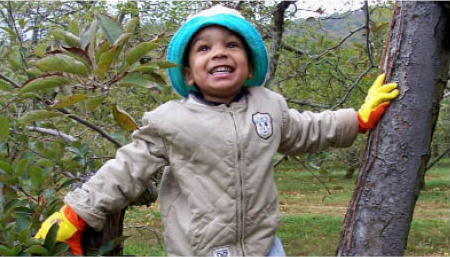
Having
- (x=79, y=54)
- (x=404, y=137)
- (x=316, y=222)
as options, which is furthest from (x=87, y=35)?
(x=316, y=222)

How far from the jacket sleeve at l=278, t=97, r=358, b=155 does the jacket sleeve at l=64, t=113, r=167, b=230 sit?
477mm

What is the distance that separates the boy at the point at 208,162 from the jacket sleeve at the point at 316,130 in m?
0.06

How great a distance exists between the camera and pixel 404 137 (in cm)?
154

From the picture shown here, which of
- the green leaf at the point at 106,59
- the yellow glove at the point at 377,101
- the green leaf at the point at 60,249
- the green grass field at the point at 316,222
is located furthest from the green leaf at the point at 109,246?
the green grass field at the point at 316,222

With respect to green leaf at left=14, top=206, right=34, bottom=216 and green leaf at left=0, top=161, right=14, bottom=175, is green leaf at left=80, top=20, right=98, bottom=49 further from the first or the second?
green leaf at left=14, top=206, right=34, bottom=216

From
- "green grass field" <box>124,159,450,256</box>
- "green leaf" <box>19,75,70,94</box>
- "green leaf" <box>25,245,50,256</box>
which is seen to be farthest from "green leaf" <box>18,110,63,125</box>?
"green grass field" <box>124,159,450,256</box>

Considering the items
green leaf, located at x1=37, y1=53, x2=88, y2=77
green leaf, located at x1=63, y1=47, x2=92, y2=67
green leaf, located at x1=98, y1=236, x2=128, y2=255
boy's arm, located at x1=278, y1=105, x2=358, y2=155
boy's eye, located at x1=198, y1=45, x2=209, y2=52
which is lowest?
green leaf, located at x1=98, y1=236, x2=128, y2=255

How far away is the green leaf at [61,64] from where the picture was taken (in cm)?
145

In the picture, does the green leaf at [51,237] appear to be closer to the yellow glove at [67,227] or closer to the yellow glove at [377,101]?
the yellow glove at [67,227]

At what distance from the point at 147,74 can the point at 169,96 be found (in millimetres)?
683

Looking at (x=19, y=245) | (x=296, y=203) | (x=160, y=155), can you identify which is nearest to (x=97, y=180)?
(x=160, y=155)

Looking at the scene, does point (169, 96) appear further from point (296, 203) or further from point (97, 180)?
point (296, 203)

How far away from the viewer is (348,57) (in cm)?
466

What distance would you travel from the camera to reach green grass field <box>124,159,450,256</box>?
7.32 m
